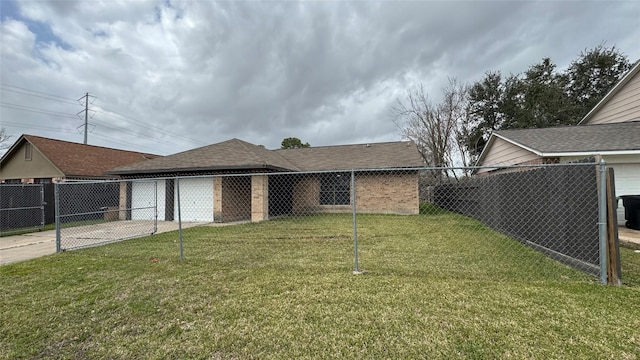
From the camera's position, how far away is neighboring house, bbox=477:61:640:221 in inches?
342

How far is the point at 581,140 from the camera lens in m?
9.54

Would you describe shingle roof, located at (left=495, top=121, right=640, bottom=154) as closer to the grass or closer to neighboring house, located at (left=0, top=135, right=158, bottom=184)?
the grass

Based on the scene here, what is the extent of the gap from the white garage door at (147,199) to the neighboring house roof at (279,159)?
0.89m

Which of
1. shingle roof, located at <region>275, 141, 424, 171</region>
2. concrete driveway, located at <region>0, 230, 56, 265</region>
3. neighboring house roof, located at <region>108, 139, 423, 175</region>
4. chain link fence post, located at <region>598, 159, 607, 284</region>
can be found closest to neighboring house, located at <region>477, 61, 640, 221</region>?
shingle roof, located at <region>275, 141, 424, 171</region>

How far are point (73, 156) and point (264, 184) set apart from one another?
1341 cm

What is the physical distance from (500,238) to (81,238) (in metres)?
12.3

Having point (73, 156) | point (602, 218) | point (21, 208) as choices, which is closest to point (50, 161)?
point (73, 156)

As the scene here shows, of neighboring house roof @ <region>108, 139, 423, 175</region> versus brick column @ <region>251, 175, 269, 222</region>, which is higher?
neighboring house roof @ <region>108, 139, 423, 175</region>

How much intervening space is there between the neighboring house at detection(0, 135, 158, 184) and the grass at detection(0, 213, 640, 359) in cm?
1345

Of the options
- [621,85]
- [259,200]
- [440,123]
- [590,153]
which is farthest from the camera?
[440,123]

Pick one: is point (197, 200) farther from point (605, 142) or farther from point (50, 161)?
point (605, 142)

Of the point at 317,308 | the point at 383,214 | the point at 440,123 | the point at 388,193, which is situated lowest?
the point at 383,214

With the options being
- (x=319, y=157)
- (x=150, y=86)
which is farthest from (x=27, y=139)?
(x=319, y=157)

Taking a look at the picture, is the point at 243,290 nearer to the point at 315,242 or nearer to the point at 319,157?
the point at 315,242
